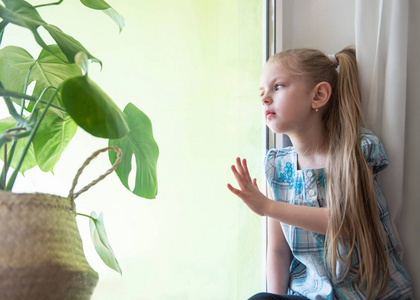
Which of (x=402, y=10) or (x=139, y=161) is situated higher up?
(x=402, y=10)

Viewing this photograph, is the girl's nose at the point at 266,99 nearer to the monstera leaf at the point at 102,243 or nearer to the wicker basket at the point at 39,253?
the monstera leaf at the point at 102,243

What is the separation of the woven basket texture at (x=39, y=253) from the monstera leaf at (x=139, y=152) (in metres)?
0.25

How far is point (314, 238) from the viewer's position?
1.11 meters

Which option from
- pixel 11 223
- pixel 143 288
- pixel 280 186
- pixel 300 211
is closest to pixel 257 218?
pixel 280 186

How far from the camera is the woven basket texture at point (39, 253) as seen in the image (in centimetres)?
53

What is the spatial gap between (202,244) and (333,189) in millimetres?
441

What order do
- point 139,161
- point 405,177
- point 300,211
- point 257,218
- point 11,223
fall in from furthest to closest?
point 257,218 → point 405,177 → point 300,211 → point 139,161 → point 11,223

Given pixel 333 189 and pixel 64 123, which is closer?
pixel 64 123

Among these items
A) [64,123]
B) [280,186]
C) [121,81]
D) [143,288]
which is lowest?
[143,288]

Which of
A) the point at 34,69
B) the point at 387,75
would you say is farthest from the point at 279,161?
the point at 34,69

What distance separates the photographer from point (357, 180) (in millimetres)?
1022

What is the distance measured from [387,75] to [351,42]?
0.21m

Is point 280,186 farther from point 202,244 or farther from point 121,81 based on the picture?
point 121,81

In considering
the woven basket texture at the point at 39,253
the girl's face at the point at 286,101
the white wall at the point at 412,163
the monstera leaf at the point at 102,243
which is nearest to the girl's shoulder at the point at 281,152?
the girl's face at the point at 286,101
